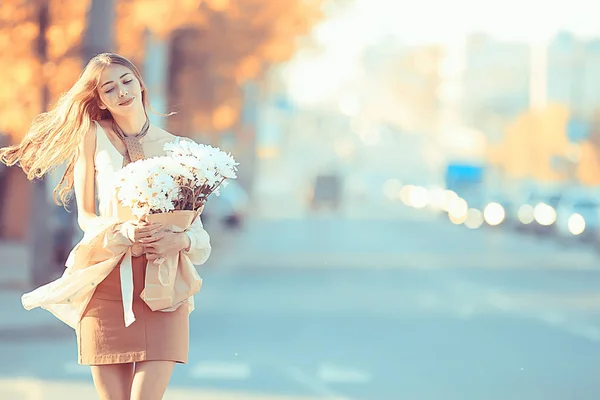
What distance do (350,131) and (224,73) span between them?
443 ft

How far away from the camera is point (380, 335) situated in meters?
15.5

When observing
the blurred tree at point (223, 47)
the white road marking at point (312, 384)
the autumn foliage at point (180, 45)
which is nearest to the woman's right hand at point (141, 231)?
the white road marking at point (312, 384)

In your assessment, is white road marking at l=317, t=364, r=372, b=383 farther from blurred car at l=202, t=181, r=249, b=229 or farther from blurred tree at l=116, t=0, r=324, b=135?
blurred car at l=202, t=181, r=249, b=229

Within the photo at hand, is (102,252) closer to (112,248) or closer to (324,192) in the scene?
(112,248)

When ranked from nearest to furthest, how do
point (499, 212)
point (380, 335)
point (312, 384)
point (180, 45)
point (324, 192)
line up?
1. point (312, 384)
2. point (380, 335)
3. point (180, 45)
4. point (499, 212)
5. point (324, 192)

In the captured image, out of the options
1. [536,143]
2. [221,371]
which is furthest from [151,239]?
[536,143]

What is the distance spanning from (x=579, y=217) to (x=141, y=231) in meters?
38.1

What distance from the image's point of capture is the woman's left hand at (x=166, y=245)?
17.6 feet

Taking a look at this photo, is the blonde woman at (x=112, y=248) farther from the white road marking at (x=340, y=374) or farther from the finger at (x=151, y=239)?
the white road marking at (x=340, y=374)

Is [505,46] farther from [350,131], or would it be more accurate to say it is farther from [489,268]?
[489,268]

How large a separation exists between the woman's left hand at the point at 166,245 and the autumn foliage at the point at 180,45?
14021 mm

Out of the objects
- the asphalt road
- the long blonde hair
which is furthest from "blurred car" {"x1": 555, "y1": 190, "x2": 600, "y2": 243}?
the long blonde hair

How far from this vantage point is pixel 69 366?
12.6 metres

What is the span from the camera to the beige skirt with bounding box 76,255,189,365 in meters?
5.34
